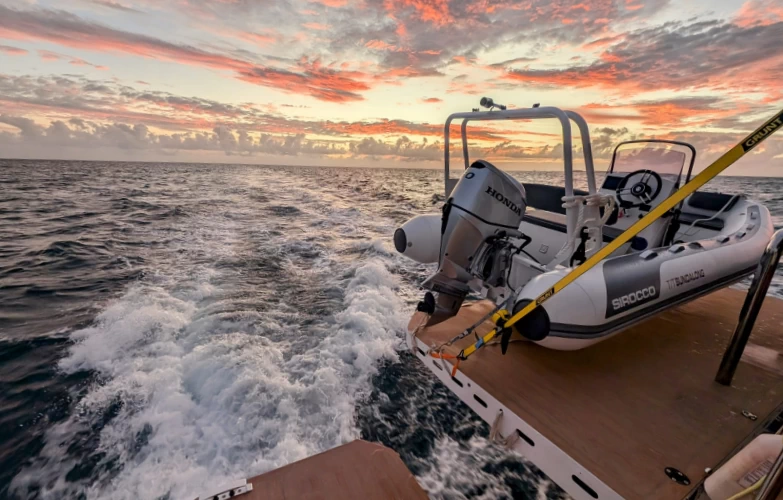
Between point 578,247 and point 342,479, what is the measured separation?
7.65ft

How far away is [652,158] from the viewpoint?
14.1 feet

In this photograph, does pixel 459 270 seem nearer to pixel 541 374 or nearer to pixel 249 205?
pixel 541 374

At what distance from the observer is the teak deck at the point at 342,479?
1.56 m

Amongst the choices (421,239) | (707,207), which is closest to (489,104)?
(421,239)

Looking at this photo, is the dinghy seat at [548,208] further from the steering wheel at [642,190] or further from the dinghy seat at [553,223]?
the steering wheel at [642,190]

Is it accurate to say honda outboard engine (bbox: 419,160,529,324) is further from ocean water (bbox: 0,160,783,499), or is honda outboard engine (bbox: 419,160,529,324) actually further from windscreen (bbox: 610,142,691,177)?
windscreen (bbox: 610,142,691,177)

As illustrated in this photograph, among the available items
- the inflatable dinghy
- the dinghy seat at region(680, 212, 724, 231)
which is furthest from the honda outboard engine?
the dinghy seat at region(680, 212, 724, 231)

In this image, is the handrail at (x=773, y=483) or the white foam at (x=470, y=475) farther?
the white foam at (x=470, y=475)

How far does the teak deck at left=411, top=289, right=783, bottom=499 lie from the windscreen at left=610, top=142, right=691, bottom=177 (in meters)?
1.83

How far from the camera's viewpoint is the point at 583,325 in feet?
7.42

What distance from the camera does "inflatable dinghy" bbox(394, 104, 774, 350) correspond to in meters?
2.33

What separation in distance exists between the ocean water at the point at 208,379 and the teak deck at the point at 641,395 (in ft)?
2.11

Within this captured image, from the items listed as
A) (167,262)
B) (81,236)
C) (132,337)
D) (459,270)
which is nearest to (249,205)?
(81,236)

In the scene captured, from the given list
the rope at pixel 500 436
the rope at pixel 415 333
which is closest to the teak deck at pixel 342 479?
the rope at pixel 500 436
